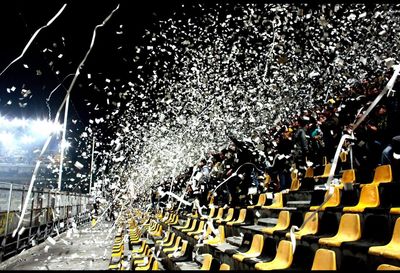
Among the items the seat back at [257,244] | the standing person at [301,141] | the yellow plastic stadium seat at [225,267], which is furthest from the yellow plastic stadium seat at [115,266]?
the yellow plastic stadium seat at [225,267]

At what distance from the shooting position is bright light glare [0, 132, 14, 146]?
114 ft

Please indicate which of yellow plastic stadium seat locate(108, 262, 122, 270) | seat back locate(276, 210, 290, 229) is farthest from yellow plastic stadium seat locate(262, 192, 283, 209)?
yellow plastic stadium seat locate(108, 262, 122, 270)

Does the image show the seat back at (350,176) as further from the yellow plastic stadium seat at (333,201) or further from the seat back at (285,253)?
the seat back at (285,253)

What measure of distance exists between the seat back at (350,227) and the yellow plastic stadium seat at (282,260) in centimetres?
57

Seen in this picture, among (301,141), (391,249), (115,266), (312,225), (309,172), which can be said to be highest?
(301,141)

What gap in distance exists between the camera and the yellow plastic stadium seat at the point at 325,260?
282 cm

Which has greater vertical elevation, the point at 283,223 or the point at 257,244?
the point at 283,223

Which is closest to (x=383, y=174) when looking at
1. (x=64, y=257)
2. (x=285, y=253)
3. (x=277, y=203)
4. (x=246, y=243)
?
(x=285, y=253)

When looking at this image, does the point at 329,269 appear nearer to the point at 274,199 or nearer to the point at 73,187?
the point at 274,199

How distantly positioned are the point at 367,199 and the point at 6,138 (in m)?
39.9

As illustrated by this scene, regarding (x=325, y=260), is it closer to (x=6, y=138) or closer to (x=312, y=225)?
(x=312, y=225)

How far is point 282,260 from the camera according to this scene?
12.6 feet

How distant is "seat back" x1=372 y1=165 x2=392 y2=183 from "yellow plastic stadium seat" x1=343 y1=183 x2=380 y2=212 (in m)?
0.39

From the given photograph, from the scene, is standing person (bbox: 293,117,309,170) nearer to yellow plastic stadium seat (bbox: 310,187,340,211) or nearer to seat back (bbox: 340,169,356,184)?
seat back (bbox: 340,169,356,184)
